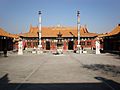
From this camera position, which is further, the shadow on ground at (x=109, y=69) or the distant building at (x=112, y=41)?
the distant building at (x=112, y=41)

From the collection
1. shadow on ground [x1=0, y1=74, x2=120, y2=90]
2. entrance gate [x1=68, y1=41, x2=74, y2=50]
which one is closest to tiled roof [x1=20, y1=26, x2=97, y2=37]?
entrance gate [x1=68, y1=41, x2=74, y2=50]

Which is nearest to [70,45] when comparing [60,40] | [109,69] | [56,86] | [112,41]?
[60,40]

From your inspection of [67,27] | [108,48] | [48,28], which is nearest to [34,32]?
[48,28]

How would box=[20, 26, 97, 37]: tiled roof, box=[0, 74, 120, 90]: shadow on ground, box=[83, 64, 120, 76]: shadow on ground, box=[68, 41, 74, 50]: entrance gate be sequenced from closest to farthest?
box=[0, 74, 120, 90]: shadow on ground
box=[83, 64, 120, 76]: shadow on ground
box=[20, 26, 97, 37]: tiled roof
box=[68, 41, 74, 50]: entrance gate

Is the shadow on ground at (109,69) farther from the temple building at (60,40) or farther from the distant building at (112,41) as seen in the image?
the temple building at (60,40)

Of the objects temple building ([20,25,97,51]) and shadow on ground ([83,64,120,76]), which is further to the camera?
temple building ([20,25,97,51])

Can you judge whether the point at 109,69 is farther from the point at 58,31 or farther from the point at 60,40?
the point at 58,31

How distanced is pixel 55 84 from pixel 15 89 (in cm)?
181

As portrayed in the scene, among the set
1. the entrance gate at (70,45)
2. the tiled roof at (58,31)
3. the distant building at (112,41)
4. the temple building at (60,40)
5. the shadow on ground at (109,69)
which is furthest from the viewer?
the entrance gate at (70,45)

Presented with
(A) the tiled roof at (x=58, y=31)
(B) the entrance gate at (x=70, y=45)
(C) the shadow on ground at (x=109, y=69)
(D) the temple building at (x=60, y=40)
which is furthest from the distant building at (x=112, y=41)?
(C) the shadow on ground at (x=109, y=69)

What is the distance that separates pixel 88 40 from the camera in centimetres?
5300

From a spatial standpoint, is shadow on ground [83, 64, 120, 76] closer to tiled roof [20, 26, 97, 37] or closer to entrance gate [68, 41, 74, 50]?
tiled roof [20, 26, 97, 37]

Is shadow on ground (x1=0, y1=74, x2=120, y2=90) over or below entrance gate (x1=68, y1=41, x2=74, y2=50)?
below

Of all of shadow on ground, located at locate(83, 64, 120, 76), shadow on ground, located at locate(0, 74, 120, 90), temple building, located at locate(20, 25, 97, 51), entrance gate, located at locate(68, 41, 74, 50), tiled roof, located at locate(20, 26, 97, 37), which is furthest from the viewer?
entrance gate, located at locate(68, 41, 74, 50)
